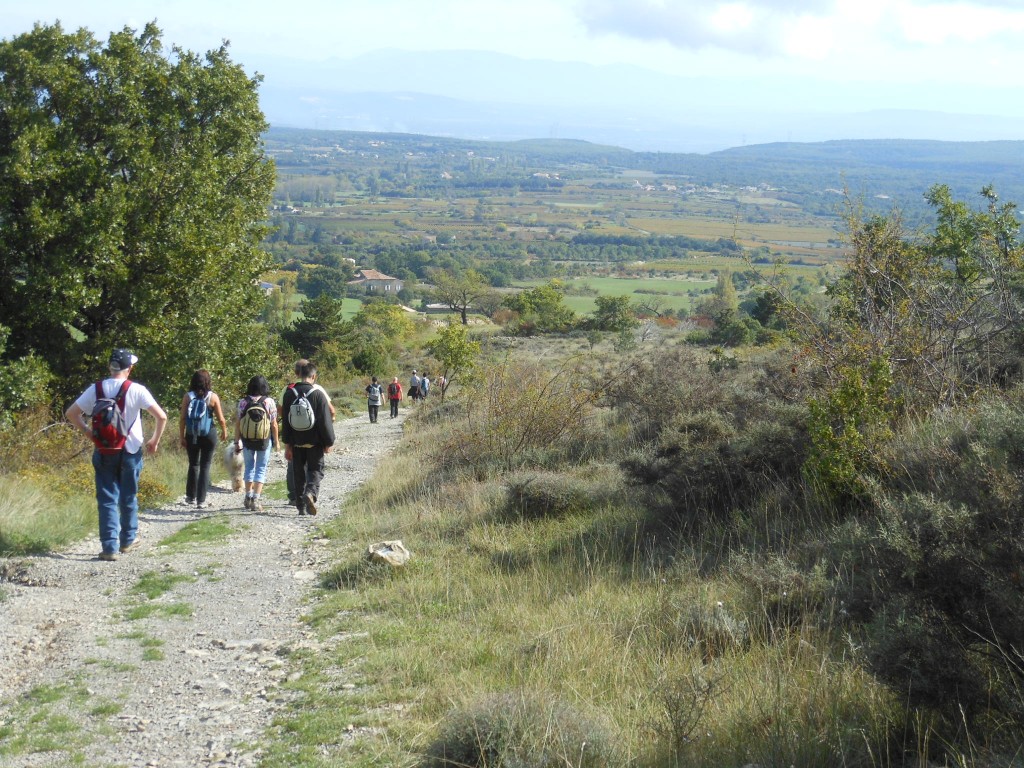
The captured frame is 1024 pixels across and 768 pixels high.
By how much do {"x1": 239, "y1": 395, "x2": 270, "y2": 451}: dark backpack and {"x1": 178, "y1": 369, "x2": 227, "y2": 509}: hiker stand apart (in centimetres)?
29

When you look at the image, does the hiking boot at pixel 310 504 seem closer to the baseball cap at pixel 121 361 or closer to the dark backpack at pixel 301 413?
the dark backpack at pixel 301 413

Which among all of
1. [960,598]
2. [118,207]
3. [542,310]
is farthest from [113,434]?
[542,310]

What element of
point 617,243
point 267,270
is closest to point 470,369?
point 267,270

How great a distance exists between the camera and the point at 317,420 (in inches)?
383

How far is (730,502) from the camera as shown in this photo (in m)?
7.59

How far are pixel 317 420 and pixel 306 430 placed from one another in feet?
0.54

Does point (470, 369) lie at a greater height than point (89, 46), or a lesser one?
lesser

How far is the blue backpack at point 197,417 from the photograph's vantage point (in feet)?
32.7

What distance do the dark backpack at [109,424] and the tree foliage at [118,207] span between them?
7324mm

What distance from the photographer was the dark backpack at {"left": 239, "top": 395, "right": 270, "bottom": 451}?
10.3 m

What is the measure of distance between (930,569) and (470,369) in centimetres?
2447

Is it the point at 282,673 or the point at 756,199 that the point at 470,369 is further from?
the point at 756,199

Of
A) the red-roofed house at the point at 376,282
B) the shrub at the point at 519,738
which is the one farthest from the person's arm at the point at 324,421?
the red-roofed house at the point at 376,282

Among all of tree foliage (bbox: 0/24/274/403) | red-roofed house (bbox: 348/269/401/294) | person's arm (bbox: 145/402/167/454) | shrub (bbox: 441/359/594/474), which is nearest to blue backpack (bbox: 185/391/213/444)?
person's arm (bbox: 145/402/167/454)
